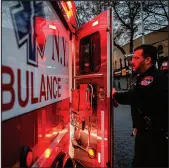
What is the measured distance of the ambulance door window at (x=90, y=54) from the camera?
10.8ft

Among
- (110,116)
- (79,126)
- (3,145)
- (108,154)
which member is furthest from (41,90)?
(79,126)

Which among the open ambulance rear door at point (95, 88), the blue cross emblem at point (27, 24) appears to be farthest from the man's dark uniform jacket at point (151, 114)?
the blue cross emblem at point (27, 24)

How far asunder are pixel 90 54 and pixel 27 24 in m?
1.83

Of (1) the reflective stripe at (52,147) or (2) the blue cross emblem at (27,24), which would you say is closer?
(2) the blue cross emblem at (27,24)

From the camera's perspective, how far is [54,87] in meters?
2.67

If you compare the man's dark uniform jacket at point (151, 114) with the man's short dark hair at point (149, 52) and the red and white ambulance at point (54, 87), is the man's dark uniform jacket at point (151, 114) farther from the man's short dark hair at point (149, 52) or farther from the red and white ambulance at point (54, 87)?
the red and white ambulance at point (54, 87)

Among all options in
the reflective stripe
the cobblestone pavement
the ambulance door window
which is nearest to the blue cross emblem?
the reflective stripe

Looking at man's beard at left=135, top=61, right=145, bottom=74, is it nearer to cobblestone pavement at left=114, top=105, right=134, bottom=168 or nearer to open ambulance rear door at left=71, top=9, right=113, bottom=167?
open ambulance rear door at left=71, top=9, right=113, bottom=167

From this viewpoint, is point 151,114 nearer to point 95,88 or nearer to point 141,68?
point 141,68

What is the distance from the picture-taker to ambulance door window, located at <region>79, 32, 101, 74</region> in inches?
129

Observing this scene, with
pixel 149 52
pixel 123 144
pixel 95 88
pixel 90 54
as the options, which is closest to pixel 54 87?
pixel 95 88

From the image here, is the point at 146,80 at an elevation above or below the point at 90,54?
below

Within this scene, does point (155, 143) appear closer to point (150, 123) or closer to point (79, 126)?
point (150, 123)

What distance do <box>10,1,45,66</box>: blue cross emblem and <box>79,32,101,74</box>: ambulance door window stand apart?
4.28 ft
